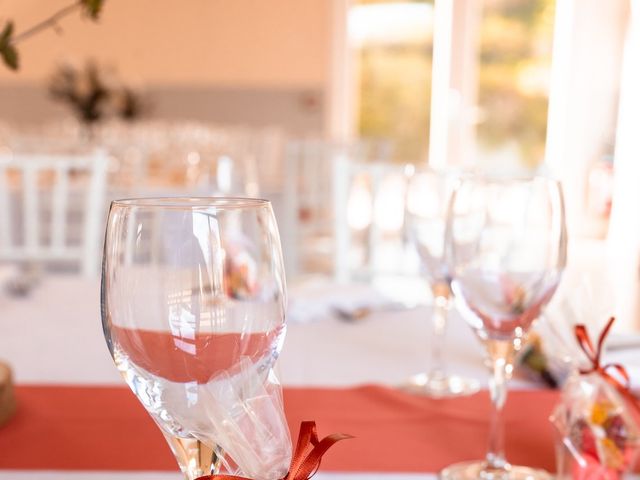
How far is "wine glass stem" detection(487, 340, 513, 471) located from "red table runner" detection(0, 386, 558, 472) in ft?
0.17

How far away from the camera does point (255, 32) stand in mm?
7617

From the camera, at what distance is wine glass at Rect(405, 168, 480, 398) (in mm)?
818

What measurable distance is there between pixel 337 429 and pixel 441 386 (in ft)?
0.56

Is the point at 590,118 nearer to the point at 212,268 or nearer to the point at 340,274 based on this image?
the point at 340,274

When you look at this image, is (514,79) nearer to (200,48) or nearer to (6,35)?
(200,48)

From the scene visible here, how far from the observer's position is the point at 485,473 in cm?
59

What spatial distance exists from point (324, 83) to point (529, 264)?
23.1 ft

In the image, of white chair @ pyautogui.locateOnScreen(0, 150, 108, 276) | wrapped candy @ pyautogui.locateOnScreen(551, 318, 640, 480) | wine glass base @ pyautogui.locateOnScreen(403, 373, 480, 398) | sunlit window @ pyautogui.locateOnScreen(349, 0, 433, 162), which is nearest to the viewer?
wrapped candy @ pyautogui.locateOnScreen(551, 318, 640, 480)

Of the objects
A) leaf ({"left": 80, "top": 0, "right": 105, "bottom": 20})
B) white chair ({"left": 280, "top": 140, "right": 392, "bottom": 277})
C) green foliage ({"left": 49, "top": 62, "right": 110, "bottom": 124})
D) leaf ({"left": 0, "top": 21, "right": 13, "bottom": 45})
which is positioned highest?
green foliage ({"left": 49, "top": 62, "right": 110, "bottom": 124})

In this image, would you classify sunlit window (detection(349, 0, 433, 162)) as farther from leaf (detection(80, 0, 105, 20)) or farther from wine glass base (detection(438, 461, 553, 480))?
wine glass base (detection(438, 461, 553, 480))

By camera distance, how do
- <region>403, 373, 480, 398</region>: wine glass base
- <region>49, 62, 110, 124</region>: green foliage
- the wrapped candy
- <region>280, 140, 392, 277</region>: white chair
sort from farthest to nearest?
<region>49, 62, 110, 124</region>: green foliage → <region>280, 140, 392, 277</region>: white chair → <region>403, 373, 480, 398</region>: wine glass base → the wrapped candy

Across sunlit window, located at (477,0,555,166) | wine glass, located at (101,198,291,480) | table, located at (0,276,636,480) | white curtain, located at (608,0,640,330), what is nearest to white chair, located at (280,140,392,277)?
white curtain, located at (608,0,640,330)

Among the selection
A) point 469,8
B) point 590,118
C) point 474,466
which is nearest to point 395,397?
point 474,466

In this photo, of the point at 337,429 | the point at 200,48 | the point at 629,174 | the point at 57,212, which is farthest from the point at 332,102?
the point at 337,429
